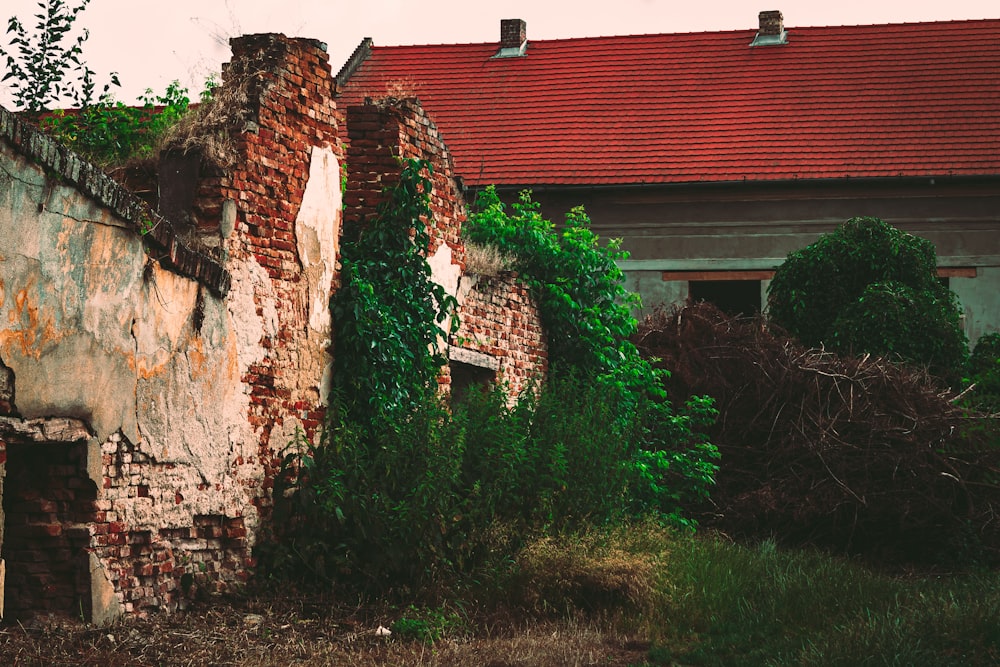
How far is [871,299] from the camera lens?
49.0ft

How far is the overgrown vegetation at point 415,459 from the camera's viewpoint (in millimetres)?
8078

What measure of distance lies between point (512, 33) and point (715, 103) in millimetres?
4477

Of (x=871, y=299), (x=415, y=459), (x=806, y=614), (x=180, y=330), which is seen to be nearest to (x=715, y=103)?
(x=871, y=299)

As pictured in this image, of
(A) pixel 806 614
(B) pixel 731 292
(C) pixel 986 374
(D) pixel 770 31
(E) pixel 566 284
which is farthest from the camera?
(D) pixel 770 31

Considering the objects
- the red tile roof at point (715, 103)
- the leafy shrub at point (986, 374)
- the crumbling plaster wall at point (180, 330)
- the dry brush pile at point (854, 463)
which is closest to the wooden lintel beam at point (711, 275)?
the red tile roof at point (715, 103)

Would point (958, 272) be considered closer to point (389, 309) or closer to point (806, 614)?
point (806, 614)

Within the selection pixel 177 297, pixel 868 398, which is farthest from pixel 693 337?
pixel 177 297

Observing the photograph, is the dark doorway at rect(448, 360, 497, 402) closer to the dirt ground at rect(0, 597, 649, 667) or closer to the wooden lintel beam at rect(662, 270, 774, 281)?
the dirt ground at rect(0, 597, 649, 667)

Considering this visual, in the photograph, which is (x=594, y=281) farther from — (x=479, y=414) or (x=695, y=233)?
(x=695, y=233)

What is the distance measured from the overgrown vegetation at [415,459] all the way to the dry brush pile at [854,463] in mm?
1938

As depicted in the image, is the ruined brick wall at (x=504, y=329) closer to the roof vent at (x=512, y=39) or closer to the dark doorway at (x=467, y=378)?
the dark doorway at (x=467, y=378)

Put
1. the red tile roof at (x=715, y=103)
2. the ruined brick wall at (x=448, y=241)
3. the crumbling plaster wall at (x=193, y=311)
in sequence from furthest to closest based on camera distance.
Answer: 1. the red tile roof at (x=715, y=103)
2. the ruined brick wall at (x=448, y=241)
3. the crumbling plaster wall at (x=193, y=311)

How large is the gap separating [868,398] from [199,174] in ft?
24.6

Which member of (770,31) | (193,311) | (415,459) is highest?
(770,31)
